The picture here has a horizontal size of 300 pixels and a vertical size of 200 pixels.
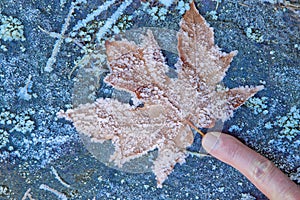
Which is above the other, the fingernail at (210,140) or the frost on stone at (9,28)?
the frost on stone at (9,28)

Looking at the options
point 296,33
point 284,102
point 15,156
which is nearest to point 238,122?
point 284,102

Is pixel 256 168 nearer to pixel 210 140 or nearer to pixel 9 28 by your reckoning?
pixel 210 140

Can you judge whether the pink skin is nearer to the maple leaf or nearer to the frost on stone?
the maple leaf

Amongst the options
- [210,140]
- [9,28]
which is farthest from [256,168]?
[9,28]

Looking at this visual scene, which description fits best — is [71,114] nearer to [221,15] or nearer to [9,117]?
[9,117]

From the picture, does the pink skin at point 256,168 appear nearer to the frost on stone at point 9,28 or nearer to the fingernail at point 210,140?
the fingernail at point 210,140

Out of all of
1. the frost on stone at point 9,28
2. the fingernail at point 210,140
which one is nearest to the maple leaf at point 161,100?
the fingernail at point 210,140

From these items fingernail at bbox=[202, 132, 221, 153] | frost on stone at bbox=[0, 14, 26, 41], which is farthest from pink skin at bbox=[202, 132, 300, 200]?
frost on stone at bbox=[0, 14, 26, 41]
